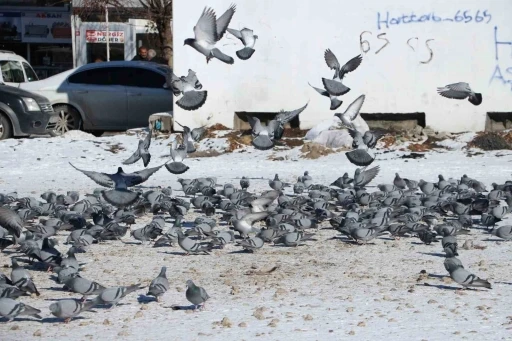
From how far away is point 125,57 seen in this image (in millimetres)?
29578

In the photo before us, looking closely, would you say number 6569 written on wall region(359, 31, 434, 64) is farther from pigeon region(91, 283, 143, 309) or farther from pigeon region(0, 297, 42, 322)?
pigeon region(0, 297, 42, 322)

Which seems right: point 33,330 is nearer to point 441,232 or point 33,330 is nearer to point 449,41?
point 441,232

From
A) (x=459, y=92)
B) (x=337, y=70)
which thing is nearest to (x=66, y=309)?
(x=337, y=70)

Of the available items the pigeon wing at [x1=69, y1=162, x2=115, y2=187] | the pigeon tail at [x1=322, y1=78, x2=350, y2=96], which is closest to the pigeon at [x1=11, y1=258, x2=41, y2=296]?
the pigeon wing at [x1=69, y1=162, x2=115, y2=187]

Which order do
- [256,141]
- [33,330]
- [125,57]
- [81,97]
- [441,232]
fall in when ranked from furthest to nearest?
[125,57], [81,97], [256,141], [441,232], [33,330]

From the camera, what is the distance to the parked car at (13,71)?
20.8 metres

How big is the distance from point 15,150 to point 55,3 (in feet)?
53.5

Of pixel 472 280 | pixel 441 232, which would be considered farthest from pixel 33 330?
pixel 441 232

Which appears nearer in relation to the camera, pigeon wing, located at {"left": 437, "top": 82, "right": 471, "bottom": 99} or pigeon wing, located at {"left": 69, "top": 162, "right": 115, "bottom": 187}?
→ pigeon wing, located at {"left": 69, "top": 162, "right": 115, "bottom": 187}

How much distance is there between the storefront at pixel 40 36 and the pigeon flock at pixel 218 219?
20.9 m

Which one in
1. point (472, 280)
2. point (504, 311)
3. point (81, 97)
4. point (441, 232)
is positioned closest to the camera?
point (504, 311)

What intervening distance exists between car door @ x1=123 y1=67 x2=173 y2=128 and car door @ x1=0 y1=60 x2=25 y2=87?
2.43m

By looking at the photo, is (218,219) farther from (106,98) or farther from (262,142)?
(106,98)

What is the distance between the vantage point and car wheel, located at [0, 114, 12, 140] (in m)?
17.8
